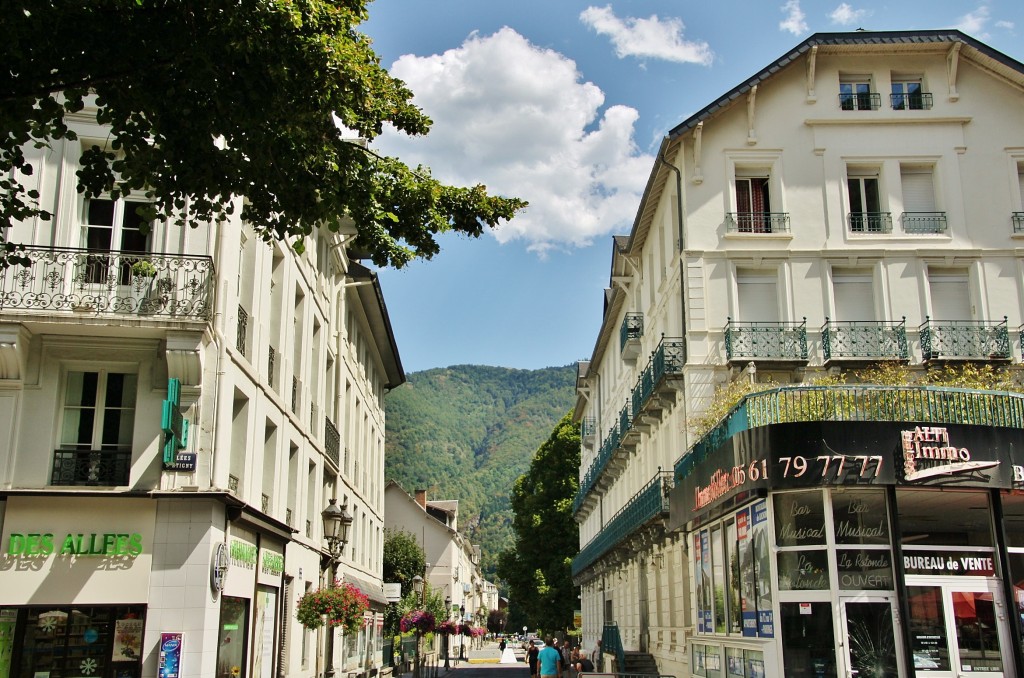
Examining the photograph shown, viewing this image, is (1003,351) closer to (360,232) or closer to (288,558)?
(288,558)

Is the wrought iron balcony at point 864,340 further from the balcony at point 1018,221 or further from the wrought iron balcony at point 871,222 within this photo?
the balcony at point 1018,221

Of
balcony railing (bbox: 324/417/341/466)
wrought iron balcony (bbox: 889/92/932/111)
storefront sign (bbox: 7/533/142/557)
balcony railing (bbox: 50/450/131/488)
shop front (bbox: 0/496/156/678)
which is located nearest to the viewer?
shop front (bbox: 0/496/156/678)

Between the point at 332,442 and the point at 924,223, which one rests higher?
the point at 924,223

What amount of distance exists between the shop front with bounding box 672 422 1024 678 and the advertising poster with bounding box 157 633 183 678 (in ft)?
27.8

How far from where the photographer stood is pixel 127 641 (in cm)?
1429

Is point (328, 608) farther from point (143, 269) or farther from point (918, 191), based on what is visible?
point (918, 191)

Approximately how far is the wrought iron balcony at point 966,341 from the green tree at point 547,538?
3457cm

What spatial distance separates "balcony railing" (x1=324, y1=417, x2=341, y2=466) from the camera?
27172mm

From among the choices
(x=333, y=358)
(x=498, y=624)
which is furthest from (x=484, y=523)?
(x=333, y=358)

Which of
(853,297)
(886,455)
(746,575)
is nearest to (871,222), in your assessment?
(853,297)

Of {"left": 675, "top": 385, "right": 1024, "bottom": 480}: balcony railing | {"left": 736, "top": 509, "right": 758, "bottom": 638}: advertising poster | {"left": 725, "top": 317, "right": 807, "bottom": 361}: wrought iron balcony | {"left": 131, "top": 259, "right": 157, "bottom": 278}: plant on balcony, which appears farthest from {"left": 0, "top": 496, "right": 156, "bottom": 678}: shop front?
{"left": 725, "top": 317, "right": 807, "bottom": 361}: wrought iron balcony

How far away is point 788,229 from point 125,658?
18122 millimetres

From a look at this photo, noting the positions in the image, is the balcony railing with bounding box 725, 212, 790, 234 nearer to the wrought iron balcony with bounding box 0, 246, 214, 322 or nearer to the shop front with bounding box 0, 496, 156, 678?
the wrought iron balcony with bounding box 0, 246, 214, 322

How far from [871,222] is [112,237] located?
18457mm
